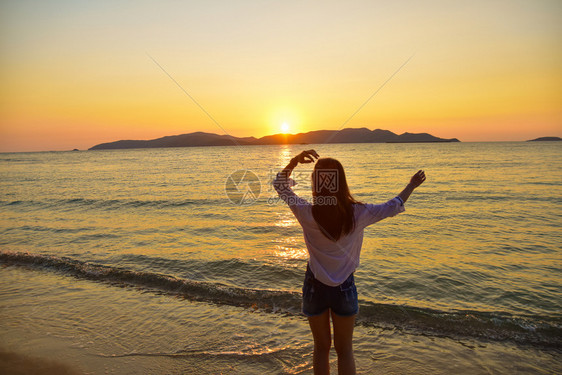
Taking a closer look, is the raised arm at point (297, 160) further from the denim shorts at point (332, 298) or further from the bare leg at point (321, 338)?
the bare leg at point (321, 338)

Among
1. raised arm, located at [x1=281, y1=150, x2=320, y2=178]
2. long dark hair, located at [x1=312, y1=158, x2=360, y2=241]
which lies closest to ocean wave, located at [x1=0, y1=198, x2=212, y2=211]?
raised arm, located at [x1=281, y1=150, x2=320, y2=178]

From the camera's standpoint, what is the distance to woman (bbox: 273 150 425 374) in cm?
276

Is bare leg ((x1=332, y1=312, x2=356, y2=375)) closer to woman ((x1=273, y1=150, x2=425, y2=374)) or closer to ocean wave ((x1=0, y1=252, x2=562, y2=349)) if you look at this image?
woman ((x1=273, y1=150, x2=425, y2=374))

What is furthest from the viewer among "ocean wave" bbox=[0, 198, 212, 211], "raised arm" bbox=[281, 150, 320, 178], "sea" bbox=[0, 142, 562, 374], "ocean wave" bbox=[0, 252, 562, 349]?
"ocean wave" bbox=[0, 198, 212, 211]

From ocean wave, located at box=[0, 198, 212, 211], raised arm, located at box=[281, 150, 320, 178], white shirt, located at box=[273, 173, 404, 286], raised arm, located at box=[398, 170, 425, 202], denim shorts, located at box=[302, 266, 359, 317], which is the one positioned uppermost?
raised arm, located at box=[281, 150, 320, 178]

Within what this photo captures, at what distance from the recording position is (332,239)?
2.85 metres

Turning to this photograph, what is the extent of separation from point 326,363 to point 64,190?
2893cm

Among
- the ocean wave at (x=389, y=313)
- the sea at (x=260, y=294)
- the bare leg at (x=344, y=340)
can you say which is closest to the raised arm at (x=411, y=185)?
the bare leg at (x=344, y=340)

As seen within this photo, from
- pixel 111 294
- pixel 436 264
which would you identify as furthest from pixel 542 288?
pixel 111 294

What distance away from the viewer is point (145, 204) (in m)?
19.6

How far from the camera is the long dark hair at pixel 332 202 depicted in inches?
108

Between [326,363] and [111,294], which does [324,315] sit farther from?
[111,294]

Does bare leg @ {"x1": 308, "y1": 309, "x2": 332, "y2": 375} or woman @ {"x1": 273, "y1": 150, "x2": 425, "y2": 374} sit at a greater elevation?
woman @ {"x1": 273, "y1": 150, "x2": 425, "y2": 374}

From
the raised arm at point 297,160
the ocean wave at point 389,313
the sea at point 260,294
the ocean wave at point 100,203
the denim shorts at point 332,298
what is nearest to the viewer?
the denim shorts at point 332,298
